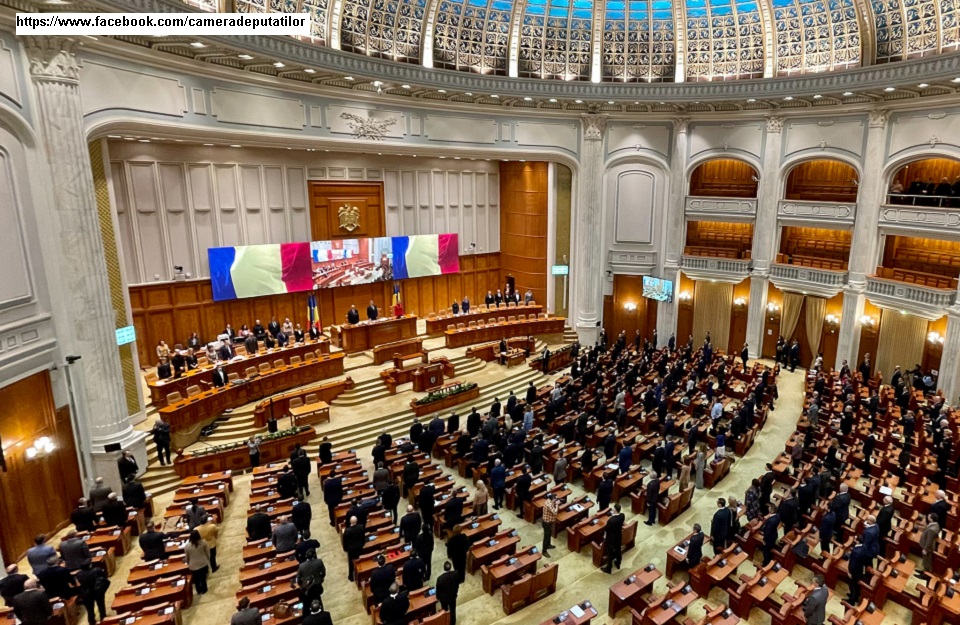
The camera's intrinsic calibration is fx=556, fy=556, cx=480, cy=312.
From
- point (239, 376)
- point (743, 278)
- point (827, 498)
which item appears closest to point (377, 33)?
point (239, 376)

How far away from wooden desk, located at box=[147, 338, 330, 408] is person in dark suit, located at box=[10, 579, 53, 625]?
277 inches

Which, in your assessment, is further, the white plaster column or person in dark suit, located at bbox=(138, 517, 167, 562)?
the white plaster column

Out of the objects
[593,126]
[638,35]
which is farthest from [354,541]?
[638,35]

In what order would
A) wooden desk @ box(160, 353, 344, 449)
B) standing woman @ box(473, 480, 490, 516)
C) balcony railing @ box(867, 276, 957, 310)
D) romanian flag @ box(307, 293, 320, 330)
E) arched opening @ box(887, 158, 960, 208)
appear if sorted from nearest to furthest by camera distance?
standing woman @ box(473, 480, 490, 516) < wooden desk @ box(160, 353, 344, 449) < balcony railing @ box(867, 276, 957, 310) < arched opening @ box(887, 158, 960, 208) < romanian flag @ box(307, 293, 320, 330)

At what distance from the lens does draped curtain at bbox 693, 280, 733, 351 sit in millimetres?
21844

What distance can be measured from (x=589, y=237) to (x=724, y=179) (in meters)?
6.32

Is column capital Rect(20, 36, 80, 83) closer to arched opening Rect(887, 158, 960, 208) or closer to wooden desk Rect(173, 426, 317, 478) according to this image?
wooden desk Rect(173, 426, 317, 478)

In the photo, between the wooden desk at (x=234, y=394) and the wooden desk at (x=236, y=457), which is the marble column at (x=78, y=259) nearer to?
the wooden desk at (x=236, y=457)

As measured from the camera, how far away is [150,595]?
8219 millimetres

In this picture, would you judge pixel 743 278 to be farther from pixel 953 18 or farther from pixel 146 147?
pixel 146 147

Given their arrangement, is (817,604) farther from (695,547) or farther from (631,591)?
(631,591)

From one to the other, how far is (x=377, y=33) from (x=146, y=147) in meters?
7.53

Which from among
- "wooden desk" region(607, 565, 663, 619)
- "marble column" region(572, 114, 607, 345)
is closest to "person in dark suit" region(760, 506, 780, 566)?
"wooden desk" region(607, 565, 663, 619)

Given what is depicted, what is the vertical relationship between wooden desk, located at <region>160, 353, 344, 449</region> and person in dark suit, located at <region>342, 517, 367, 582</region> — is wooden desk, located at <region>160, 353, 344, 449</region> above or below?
above
